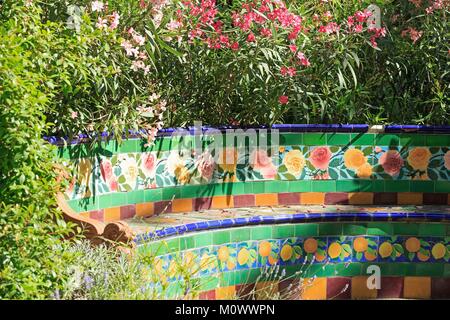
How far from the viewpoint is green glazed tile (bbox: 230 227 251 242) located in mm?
7590

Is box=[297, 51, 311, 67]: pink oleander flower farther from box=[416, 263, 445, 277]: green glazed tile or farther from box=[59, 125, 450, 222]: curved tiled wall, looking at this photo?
box=[416, 263, 445, 277]: green glazed tile

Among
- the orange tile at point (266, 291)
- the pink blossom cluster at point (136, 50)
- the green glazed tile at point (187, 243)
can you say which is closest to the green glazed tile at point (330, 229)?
the orange tile at point (266, 291)

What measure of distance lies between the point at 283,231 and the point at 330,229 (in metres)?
0.34

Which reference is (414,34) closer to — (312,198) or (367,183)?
(367,183)

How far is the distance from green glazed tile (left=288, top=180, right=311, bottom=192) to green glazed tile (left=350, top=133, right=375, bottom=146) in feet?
1.54

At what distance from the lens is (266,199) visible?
8.49 m

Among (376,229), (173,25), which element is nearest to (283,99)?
(173,25)

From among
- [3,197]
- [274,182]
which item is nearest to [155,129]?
[274,182]

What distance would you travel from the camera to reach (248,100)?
8.49m

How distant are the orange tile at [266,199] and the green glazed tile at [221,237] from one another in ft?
3.14

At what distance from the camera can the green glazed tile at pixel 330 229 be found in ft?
25.8

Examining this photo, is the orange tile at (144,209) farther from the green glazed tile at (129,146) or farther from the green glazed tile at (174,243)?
the green glazed tile at (174,243)
